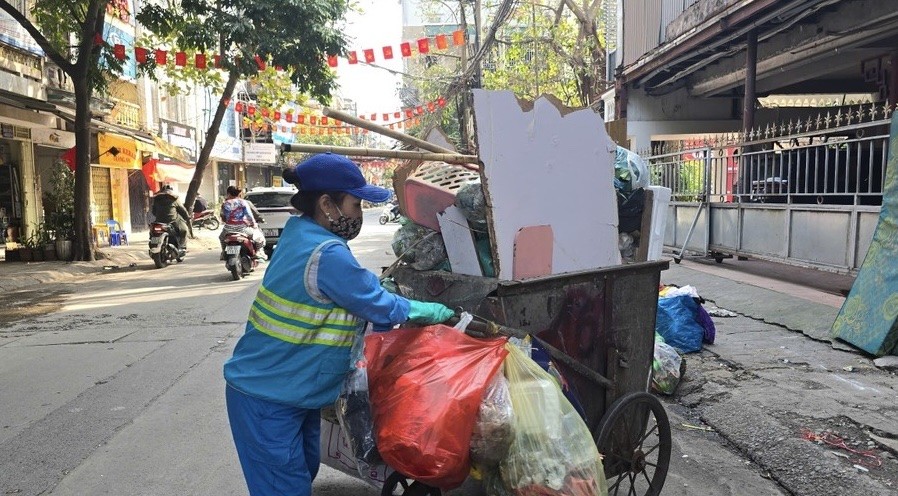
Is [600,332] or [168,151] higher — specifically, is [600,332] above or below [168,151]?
below

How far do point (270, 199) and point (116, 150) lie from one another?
4.60 metres

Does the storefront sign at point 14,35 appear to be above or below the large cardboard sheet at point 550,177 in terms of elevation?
above

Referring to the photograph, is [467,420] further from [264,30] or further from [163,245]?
[163,245]

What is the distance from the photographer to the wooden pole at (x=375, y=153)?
85.4 inches

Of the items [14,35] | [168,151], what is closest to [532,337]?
[14,35]

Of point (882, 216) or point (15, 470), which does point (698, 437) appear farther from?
point (15, 470)

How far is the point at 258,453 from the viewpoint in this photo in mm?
2113

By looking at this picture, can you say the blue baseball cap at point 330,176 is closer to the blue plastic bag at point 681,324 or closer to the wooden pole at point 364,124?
the wooden pole at point 364,124

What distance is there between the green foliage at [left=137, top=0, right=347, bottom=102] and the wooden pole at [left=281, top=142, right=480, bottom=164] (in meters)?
9.87

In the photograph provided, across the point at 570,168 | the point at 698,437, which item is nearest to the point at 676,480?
the point at 698,437

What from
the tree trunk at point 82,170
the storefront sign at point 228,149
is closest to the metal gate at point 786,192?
the tree trunk at point 82,170

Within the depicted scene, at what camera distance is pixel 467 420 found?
78.9 inches

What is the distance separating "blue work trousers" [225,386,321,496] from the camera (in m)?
2.10

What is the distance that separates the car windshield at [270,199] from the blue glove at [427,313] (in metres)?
12.6
